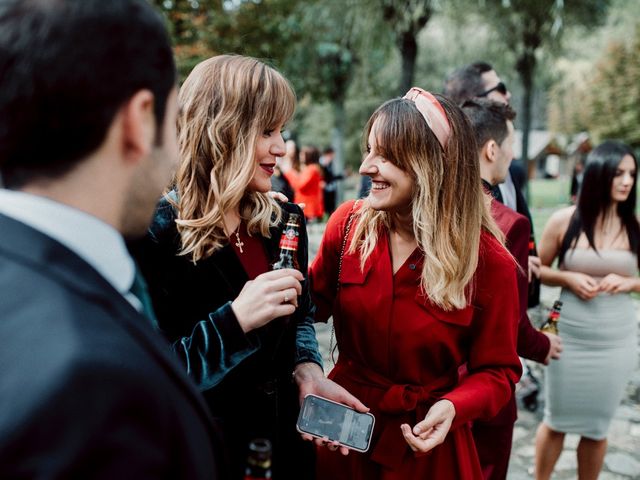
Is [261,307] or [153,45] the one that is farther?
[261,307]

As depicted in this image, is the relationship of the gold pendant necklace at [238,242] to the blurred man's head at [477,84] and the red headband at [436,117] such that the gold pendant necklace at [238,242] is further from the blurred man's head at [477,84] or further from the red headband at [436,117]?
the blurred man's head at [477,84]

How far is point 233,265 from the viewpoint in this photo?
2.01 meters

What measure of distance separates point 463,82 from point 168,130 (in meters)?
3.56

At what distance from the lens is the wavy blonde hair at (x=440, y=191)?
2170 mm

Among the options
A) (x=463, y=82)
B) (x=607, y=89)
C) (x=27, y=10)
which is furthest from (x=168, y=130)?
(x=607, y=89)

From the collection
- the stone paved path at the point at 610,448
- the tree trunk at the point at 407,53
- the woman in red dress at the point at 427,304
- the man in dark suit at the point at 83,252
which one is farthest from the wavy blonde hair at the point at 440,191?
the tree trunk at the point at 407,53

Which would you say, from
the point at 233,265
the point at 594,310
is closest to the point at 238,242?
the point at 233,265

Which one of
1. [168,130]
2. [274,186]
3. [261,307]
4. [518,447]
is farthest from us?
[518,447]

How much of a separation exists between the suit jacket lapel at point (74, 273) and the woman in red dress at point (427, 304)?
143 centimetres

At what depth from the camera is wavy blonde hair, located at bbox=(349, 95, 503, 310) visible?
217 centimetres

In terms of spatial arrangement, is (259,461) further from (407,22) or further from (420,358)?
(407,22)

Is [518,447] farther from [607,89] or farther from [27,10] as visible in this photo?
[607,89]

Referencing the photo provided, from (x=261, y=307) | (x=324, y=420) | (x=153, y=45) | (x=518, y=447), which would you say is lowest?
(x=518, y=447)

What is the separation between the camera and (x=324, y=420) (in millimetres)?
2033
